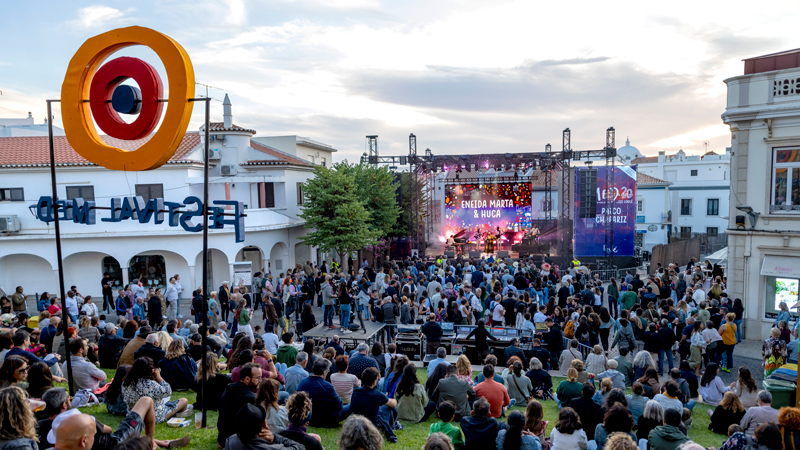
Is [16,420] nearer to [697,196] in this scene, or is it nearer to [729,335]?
[729,335]

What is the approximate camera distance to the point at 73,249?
64.6 feet

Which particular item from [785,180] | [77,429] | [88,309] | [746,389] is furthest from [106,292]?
[785,180]

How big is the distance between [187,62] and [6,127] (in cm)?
2680

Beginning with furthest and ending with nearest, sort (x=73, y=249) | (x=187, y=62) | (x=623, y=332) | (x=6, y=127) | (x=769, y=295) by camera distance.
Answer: (x=6, y=127)
(x=73, y=249)
(x=769, y=295)
(x=623, y=332)
(x=187, y=62)

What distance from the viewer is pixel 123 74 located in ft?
23.1

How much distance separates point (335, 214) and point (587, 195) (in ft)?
47.0

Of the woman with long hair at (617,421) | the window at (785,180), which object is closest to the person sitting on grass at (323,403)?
the woman with long hair at (617,421)

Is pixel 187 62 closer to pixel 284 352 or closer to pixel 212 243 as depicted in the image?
pixel 284 352

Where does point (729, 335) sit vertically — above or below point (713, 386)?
above

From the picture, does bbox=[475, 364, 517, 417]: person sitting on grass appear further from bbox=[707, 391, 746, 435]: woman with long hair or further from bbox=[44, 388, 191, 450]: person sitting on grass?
bbox=[44, 388, 191, 450]: person sitting on grass

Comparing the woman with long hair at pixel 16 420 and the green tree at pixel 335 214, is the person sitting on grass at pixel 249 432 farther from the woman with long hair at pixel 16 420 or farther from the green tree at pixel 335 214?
the green tree at pixel 335 214

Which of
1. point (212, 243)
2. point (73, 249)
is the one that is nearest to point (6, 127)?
point (73, 249)

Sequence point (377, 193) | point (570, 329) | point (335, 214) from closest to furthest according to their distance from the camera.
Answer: point (570, 329) → point (335, 214) → point (377, 193)

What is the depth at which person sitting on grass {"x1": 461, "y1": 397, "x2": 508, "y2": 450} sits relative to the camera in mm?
5172
